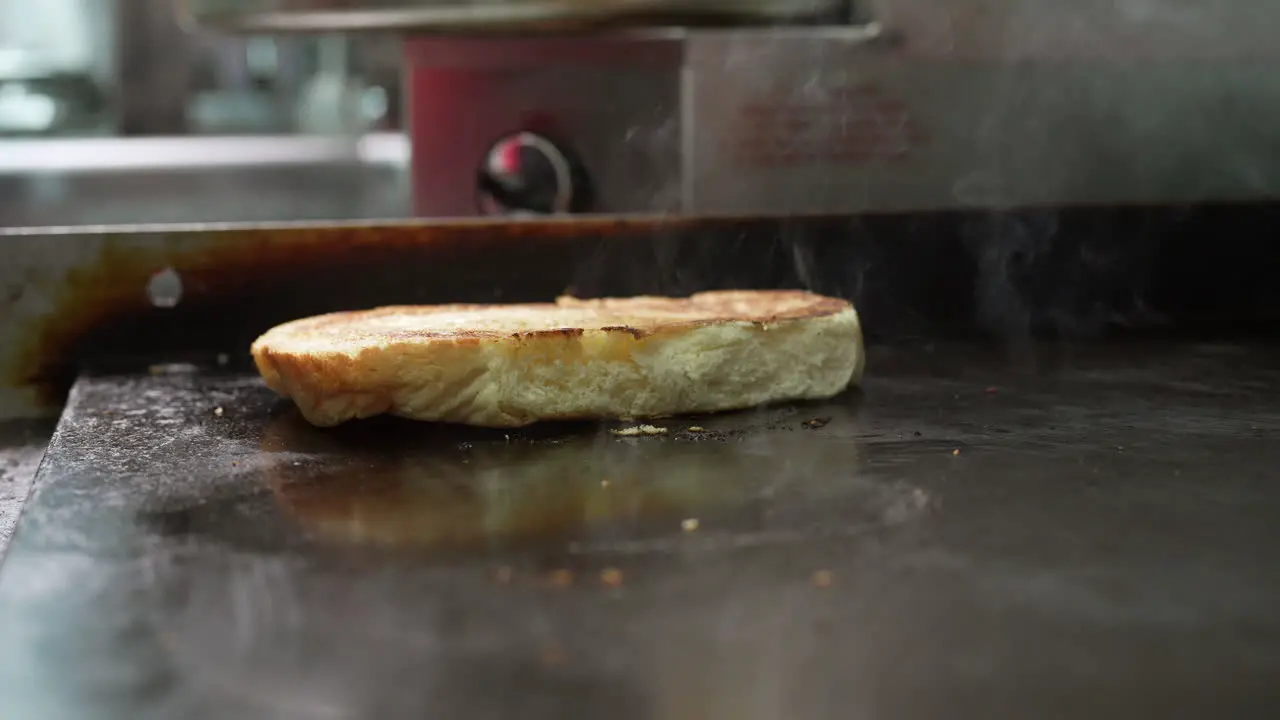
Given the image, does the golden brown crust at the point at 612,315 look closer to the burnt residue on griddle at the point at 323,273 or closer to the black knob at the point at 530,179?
the burnt residue on griddle at the point at 323,273

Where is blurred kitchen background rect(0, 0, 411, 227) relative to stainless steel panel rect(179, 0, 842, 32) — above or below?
below

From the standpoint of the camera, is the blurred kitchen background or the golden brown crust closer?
the golden brown crust

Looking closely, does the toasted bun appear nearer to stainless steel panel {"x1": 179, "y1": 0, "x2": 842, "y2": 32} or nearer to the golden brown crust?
the golden brown crust

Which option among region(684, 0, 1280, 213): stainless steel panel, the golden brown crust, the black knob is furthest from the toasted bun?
the black knob

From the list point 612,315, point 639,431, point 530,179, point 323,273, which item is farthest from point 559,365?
point 530,179

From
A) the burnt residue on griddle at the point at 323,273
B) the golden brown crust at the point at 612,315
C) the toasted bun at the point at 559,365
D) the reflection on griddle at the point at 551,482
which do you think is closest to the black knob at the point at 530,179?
the burnt residue on griddle at the point at 323,273

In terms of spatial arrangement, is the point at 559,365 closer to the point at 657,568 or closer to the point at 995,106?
the point at 657,568
